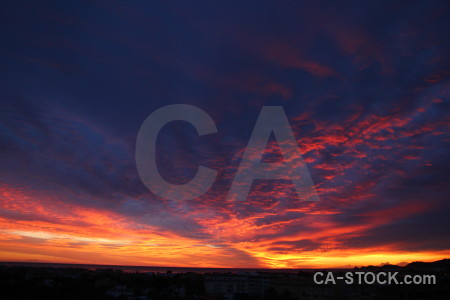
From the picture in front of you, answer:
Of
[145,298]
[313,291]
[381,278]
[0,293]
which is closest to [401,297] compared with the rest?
[313,291]

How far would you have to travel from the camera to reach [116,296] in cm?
4319

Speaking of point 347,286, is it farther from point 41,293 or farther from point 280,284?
point 41,293

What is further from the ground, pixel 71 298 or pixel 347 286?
pixel 347 286

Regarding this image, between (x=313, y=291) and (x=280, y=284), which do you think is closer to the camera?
(x=313, y=291)

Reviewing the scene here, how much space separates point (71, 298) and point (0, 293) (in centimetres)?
715

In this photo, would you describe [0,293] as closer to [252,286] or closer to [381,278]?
[252,286]

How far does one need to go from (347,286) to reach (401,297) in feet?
24.2

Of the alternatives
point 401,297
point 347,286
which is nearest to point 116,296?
point 347,286

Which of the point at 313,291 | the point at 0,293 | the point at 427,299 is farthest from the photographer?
the point at 313,291

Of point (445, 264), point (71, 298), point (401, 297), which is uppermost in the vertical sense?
point (445, 264)

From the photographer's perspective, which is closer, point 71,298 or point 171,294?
point 71,298

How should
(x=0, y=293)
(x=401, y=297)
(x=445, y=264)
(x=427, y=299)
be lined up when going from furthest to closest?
1. (x=445, y=264)
2. (x=401, y=297)
3. (x=427, y=299)
4. (x=0, y=293)

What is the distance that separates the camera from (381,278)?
6450cm

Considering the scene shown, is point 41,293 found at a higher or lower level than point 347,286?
lower
